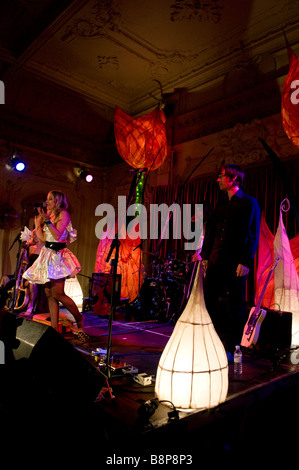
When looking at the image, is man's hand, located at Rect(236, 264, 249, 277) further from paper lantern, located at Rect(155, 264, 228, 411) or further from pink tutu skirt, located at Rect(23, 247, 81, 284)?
pink tutu skirt, located at Rect(23, 247, 81, 284)

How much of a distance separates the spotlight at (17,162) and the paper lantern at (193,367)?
20.7 feet

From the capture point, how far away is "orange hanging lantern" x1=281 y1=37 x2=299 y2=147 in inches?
114

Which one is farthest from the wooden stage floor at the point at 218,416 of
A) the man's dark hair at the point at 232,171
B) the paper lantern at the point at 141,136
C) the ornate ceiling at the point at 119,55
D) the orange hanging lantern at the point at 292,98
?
the ornate ceiling at the point at 119,55

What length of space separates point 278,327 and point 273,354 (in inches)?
12.2

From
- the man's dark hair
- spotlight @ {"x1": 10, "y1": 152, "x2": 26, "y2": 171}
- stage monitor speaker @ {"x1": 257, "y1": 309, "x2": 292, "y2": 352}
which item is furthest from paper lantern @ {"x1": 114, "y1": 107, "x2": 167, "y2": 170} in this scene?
spotlight @ {"x1": 10, "y1": 152, "x2": 26, "y2": 171}

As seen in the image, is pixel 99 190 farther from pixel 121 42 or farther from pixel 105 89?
pixel 121 42

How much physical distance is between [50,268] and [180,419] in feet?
6.46

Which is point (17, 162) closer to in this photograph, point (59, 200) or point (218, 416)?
point (59, 200)

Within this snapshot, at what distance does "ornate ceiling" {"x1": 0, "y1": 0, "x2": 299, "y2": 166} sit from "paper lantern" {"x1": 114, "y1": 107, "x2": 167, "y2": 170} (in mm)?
595

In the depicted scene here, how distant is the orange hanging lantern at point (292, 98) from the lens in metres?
2.89

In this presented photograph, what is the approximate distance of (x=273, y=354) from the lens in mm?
2682

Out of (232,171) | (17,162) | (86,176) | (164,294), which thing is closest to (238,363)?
(232,171)

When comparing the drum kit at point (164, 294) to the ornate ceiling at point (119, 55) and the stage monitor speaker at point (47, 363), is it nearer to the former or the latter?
the ornate ceiling at point (119, 55)
